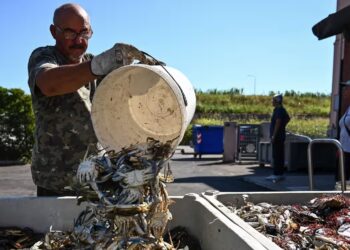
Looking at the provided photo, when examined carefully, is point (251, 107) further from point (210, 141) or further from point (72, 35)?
point (72, 35)

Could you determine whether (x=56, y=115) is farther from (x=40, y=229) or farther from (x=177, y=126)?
(x=177, y=126)

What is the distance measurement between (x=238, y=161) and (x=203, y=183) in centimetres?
574

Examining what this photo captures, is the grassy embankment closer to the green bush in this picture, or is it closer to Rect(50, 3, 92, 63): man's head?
the green bush

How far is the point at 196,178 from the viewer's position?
10797 millimetres

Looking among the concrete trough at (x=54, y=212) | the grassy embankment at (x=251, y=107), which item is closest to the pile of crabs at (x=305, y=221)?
the concrete trough at (x=54, y=212)

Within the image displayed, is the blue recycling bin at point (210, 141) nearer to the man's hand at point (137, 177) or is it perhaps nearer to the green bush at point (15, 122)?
the green bush at point (15, 122)

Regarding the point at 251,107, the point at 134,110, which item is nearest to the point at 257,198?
the point at 134,110

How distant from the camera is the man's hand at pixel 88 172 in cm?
184

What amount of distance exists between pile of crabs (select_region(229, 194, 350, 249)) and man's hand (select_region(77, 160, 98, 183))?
97cm

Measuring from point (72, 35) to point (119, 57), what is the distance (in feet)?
2.56

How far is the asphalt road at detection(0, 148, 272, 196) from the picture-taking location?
898 centimetres

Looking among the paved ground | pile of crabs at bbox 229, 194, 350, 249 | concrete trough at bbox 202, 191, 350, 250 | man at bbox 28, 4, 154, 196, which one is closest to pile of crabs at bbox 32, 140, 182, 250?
concrete trough at bbox 202, 191, 350, 250

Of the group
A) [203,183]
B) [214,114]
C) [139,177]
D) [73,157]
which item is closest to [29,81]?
[73,157]

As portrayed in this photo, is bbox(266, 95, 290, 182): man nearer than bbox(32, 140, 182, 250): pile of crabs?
No
